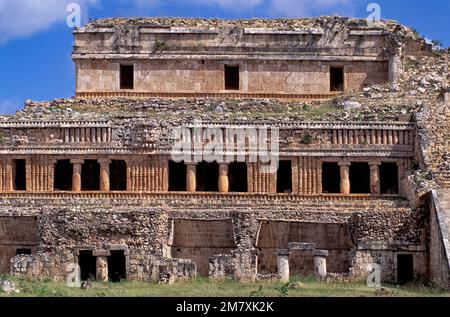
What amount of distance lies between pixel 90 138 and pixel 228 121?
15.1ft

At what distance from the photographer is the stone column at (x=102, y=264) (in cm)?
3033

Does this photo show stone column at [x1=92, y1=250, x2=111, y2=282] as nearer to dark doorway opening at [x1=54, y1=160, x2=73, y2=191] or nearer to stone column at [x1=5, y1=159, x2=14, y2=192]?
stone column at [x1=5, y1=159, x2=14, y2=192]

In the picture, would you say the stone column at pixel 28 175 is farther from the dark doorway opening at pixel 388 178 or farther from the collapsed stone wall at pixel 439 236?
the collapsed stone wall at pixel 439 236

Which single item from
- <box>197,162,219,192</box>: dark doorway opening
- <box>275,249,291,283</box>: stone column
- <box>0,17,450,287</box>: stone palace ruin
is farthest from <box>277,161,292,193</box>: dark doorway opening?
<box>275,249,291,283</box>: stone column

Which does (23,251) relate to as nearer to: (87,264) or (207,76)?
(87,264)

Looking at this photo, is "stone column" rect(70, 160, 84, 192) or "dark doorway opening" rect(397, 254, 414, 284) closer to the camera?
"dark doorway opening" rect(397, 254, 414, 284)

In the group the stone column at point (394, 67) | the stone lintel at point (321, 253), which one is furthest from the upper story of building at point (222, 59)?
the stone lintel at point (321, 253)

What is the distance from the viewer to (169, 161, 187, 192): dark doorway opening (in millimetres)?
34969

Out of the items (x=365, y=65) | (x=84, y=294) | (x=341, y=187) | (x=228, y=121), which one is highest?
(x=365, y=65)

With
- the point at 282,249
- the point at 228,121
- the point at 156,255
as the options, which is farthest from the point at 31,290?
the point at 228,121

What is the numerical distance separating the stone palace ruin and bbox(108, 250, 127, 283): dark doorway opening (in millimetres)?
Result: 78

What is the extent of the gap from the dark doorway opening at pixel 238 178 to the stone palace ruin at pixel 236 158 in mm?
49
